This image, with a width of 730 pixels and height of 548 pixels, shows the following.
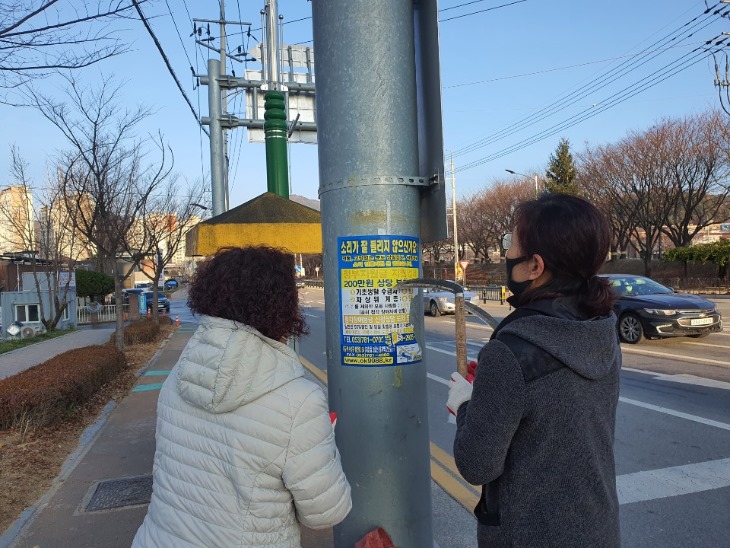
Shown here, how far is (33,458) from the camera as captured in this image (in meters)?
5.38

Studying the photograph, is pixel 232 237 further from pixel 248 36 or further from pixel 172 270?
pixel 172 270

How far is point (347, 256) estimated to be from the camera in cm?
240

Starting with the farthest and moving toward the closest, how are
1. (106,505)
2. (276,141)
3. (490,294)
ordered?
(490,294) → (276,141) → (106,505)

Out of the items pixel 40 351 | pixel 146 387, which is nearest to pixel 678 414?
pixel 146 387

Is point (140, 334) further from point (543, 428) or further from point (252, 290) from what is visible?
point (543, 428)

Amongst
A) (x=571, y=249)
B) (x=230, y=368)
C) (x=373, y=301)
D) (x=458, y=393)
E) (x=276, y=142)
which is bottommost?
(x=458, y=393)

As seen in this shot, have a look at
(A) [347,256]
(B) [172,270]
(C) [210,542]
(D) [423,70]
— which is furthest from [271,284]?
(B) [172,270]

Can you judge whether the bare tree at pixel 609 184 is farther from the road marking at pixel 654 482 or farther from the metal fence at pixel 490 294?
the road marking at pixel 654 482

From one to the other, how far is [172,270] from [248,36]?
100568 mm

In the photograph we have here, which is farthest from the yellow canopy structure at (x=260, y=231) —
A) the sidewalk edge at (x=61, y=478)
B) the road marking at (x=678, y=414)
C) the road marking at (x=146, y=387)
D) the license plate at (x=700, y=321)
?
the license plate at (x=700, y=321)

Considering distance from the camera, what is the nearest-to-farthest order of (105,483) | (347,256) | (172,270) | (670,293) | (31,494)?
(347,256), (31,494), (105,483), (670,293), (172,270)

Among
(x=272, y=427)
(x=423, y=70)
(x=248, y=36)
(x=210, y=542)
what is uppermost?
(x=248, y=36)

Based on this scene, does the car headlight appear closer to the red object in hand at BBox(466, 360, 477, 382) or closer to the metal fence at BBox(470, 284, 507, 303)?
the red object in hand at BBox(466, 360, 477, 382)

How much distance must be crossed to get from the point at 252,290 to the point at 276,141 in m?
4.44
